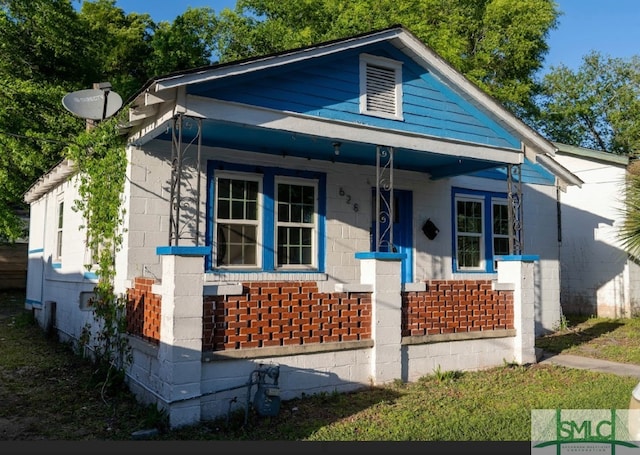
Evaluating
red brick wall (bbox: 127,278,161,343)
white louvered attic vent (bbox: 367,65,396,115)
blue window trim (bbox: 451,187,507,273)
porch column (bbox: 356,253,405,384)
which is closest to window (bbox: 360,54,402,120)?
white louvered attic vent (bbox: 367,65,396,115)

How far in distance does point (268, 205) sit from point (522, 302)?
4.33m

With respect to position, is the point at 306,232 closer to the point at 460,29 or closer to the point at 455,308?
the point at 455,308

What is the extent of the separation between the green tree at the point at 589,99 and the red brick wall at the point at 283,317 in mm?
29227

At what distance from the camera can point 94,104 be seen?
8.21 meters

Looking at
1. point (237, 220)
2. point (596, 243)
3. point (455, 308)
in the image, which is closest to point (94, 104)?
point (237, 220)

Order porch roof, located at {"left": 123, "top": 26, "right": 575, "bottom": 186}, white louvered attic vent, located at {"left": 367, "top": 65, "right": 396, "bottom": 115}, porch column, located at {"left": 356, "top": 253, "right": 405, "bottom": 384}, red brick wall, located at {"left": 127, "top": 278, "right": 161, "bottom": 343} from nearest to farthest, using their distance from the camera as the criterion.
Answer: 1. red brick wall, located at {"left": 127, "top": 278, "right": 161, "bottom": 343}
2. porch roof, located at {"left": 123, "top": 26, "right": 575, "bottom": 186}
3. porch column, located at {"left": 356, "top": 253, "right": 405, "bottom": 384}
4. white louvered attic vent, located at {"left": 367, "top": 65, "right": 396, "bottom": 115}

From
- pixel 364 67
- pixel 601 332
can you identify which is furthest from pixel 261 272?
pixel 601 332

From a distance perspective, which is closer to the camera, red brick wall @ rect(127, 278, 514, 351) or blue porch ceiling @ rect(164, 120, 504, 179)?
red brick wall @ rect(127, 278, 514, 351)

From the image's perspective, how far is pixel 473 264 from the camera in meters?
11.4

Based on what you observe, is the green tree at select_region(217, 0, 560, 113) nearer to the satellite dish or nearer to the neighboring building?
the neighboring building

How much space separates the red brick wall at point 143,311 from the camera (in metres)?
6.31

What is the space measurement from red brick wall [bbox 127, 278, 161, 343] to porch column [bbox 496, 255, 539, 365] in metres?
5.28

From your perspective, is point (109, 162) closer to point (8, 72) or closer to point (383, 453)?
point (383, 453)

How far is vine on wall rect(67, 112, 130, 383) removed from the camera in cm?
766
